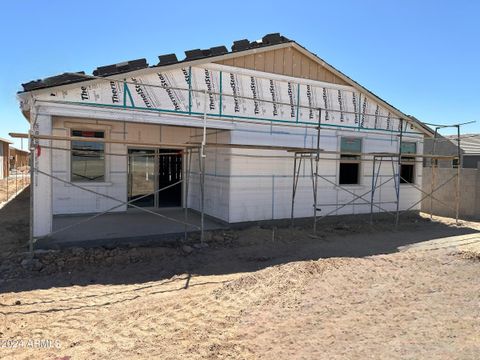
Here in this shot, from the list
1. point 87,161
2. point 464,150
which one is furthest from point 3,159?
point 464,150

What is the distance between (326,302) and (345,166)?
7.90 m

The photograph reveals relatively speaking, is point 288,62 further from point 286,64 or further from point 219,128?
point 219,128

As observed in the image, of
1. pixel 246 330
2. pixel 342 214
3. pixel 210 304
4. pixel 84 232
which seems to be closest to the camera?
pixel 246 330

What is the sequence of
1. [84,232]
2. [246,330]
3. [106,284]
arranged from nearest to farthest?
[246,330] < [106,284] < [84,232]

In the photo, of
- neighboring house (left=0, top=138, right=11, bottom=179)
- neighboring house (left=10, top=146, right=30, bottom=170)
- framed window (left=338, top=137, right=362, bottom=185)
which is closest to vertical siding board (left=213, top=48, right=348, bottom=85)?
framed window (left=338, top=137, right=362, bottom=185)

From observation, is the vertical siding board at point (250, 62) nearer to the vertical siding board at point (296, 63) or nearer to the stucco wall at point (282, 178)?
the vertical siding board at point (296, 63)

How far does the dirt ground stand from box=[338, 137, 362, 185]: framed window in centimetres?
402


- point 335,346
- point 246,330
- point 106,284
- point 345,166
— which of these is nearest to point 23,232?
point 106,284

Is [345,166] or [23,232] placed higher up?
[345,166]

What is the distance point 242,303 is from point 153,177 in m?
7.89

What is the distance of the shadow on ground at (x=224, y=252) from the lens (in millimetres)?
6306

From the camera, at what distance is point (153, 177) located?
12141 millimetres

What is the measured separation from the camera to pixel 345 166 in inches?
484

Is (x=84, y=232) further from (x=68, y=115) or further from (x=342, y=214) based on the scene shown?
(x=342, y=214)
